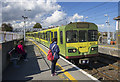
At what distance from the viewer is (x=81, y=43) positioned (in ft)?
26.4

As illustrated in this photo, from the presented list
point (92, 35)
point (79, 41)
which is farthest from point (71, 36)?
point (92, 35)

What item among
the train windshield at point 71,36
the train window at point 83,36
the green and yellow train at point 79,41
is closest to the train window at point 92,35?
the green and yellow train at point 79,41

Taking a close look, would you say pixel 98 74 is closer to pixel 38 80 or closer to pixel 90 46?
pixel 90 46

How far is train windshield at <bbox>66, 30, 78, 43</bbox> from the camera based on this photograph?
796 centimetres

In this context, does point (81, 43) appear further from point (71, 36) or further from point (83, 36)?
point (71, 36)

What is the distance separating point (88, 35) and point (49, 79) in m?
4.40

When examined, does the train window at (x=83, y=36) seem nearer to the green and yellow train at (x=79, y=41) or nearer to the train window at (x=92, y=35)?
the green and yellow train at (x=79, y=41)

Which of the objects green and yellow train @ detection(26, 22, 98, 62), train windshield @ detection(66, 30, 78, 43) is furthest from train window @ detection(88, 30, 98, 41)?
train windshield @ detection(66, 30, 78, 43)

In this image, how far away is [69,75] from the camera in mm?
5723

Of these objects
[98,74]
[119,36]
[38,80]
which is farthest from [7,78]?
[119,36]

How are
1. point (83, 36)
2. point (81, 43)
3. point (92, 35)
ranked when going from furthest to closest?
1. point (92, 35)
2. point (83, 36)
3. point (81, 43)

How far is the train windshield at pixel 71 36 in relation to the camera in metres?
7.96

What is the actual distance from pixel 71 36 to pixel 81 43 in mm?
797

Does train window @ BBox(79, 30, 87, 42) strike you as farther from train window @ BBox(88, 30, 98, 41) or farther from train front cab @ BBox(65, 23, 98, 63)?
train window @ BBox(88, 30, 98, 41)
